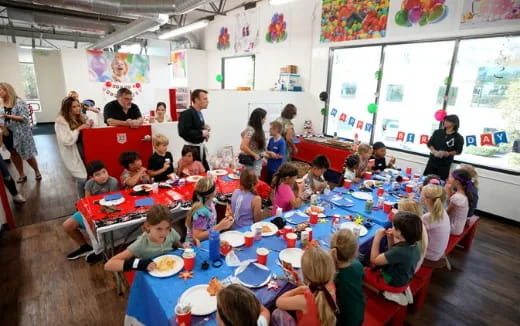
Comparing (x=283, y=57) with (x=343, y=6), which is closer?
(x=343, y=6)

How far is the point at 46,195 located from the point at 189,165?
3.01m

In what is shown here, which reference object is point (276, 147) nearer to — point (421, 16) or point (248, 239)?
point (248, 239)

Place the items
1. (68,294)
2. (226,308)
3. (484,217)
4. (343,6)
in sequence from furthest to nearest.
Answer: (343,6) < (484,217) < (68,294) < (226,308)

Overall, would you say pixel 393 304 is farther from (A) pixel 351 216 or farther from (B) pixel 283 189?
(B) pixel 283 189

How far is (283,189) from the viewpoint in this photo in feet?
9.54

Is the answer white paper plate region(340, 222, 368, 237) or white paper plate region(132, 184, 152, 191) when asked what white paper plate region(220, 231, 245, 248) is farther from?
white paper plate region(132, 184, 152, 191)

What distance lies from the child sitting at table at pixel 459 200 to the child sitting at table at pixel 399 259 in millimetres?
1281

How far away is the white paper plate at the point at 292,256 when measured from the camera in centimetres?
196

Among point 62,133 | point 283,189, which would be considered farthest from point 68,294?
point 283,189

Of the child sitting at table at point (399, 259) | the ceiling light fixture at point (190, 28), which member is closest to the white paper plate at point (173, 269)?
the child sitting at table at point (399, 259)

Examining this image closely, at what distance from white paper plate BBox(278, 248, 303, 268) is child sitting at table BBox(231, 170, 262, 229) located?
0.63m

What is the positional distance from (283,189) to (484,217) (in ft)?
12.7

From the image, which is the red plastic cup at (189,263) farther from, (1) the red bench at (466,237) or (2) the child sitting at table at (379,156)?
(2) the child sitting at table at (379,156)

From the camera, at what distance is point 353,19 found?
18.8ft
